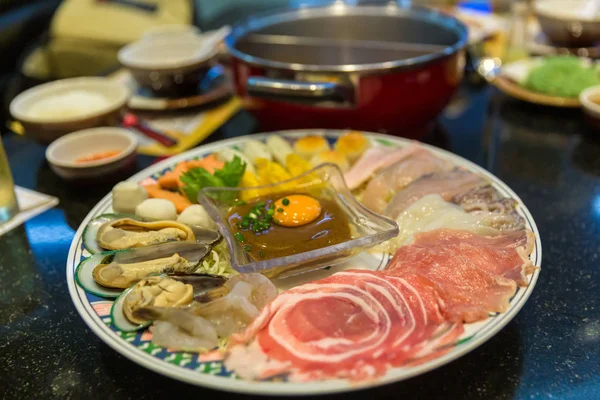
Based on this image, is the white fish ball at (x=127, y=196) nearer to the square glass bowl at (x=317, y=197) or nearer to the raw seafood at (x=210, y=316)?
the square glass bowl at (x=317, y=197)

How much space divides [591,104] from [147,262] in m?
1.86

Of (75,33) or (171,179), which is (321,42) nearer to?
(171,179)

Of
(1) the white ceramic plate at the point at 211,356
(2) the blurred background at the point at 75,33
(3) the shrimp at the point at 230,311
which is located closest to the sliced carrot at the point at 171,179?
(1) the white ceramic plate at the point at 211,356

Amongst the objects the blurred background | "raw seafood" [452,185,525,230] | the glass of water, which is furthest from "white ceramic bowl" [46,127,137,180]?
the blurred background

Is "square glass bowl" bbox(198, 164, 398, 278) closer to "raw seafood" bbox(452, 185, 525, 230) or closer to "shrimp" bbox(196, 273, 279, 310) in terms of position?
"shrimp" bbox(196, 273, 279, 310)

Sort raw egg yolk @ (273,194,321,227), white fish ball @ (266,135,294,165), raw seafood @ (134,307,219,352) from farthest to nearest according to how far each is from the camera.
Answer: white fish ball @ (266,135,294,165) → raw egg yolk @ (273,194,321,227) → raw seafood @ (134,307,219,352)

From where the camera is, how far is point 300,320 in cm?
122

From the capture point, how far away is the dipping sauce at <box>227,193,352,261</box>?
1515 millimetres

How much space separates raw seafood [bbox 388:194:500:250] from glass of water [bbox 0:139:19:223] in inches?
51.2

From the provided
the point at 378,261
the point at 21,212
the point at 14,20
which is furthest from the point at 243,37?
the point at 14,20

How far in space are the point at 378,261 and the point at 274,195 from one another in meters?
0.40

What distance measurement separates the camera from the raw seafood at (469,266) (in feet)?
4.06

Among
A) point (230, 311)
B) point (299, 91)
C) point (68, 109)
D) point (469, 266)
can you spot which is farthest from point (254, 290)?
point (68, 109)

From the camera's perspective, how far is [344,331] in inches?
46.9
